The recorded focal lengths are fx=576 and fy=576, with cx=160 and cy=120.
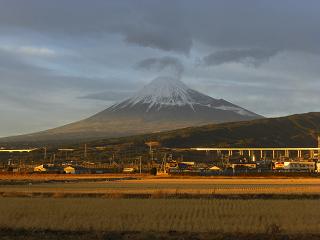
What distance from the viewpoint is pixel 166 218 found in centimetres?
1975

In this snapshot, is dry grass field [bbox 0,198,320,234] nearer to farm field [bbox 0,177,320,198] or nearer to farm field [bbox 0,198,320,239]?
farm field [bbox 0,198,320,239]

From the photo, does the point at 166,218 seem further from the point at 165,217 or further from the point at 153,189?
the point at 153,189

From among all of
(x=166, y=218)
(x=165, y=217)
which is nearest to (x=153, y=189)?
(x=165, y=217)

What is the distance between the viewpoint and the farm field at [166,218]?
1712cm

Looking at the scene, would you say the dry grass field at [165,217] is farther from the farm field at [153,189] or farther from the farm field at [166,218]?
the farm field at [153,189]

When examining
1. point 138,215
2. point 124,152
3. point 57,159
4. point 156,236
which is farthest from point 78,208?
point 124,152

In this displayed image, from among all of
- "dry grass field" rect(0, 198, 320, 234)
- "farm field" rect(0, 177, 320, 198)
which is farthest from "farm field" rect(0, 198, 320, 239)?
"farm field" rect(0, 177, 320, 198)

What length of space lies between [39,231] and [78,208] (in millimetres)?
6668

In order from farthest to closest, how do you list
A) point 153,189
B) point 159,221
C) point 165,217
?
point 153,189 < point 165,217 < point 159,221

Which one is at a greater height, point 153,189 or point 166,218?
point 166,218

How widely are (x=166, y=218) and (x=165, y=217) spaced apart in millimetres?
283

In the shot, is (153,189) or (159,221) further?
(153,189)

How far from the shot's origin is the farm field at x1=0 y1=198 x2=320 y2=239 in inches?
674

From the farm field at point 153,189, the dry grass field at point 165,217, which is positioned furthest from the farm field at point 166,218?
the farm field at point 153,189
